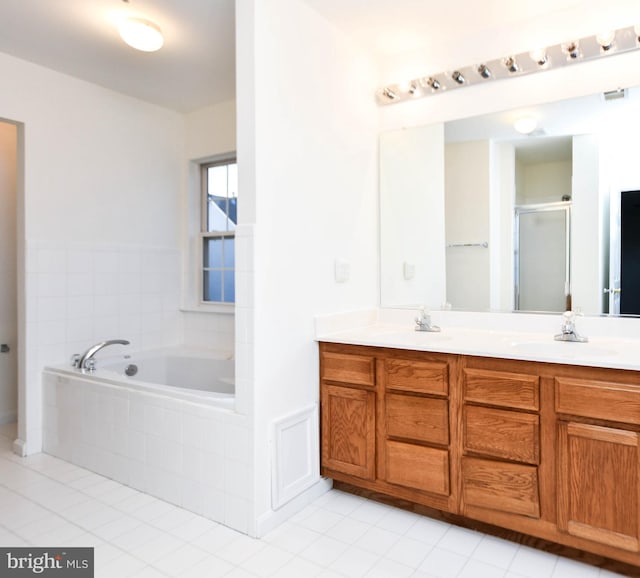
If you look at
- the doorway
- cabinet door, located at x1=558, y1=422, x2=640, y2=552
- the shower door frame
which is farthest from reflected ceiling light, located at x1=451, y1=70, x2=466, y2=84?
cabinet door, located at x1=558, y1=422, x2=640, y2=552

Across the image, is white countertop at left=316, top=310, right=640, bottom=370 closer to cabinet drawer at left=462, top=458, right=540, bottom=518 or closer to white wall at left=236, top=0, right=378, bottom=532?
white wall at left=236, top=0, right=378, bottom=532

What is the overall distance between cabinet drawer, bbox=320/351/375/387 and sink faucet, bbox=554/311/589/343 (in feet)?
2.89

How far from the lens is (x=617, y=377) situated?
1647 mm

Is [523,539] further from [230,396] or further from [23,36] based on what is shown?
[23,36]

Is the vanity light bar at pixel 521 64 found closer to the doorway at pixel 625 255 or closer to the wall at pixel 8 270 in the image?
the doorway at pixel 625 255

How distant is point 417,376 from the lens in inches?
82.0

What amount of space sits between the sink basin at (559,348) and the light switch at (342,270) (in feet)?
2.98

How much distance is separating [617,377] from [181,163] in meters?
3.34

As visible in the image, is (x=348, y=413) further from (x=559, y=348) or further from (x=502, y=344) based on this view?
(x=559, y=348)

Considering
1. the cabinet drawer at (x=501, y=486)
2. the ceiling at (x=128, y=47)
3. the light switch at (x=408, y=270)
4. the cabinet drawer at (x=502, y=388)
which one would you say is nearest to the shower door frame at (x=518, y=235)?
the light switch at (x=408, y=270)

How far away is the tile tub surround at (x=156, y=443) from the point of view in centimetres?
205

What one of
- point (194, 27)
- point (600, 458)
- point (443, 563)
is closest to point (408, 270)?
point (600, 458)

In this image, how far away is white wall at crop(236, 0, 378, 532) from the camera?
2.01 metres

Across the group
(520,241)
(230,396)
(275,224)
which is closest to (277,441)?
(230,396)
